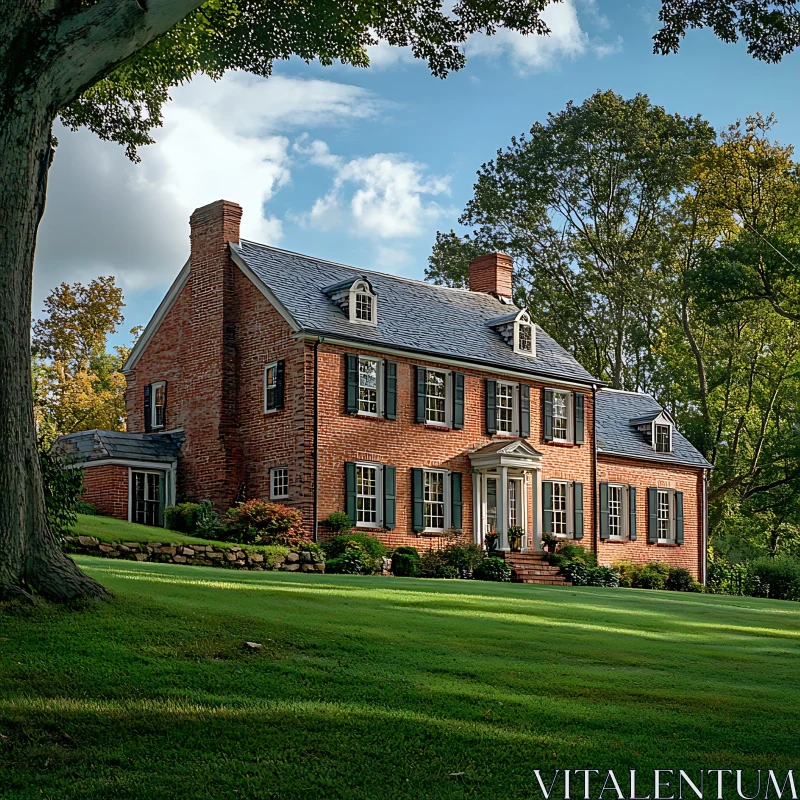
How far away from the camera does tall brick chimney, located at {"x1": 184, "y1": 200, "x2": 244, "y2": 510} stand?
2931 centimetres

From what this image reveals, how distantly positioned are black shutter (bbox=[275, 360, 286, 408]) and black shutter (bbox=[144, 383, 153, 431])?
6301 millimetres

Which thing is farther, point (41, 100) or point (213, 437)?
point (213, 437)

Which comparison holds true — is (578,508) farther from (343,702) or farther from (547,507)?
(343,702)

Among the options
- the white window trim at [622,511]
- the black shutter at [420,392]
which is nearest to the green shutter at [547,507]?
the white window trim at [622,511]

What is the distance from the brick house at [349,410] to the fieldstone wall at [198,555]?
2.14 meters

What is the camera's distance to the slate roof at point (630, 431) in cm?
3734

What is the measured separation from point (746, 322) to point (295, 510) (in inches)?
1012

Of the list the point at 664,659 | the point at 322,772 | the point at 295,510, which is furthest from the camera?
the point at 295,510

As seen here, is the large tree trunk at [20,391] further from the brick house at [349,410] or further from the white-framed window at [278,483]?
the white-framed window at [278,483]

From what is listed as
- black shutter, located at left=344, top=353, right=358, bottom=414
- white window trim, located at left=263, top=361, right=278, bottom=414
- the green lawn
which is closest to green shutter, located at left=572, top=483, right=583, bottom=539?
black shutter, located at left=344, top=353, right=358, bottom=414

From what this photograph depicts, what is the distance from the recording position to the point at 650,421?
128 ft

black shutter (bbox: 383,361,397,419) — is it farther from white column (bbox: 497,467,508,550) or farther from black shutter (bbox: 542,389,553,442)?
black shutter (bbox: 542,389,553,442)

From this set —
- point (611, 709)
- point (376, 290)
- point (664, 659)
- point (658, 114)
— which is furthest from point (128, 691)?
point (658, 114)

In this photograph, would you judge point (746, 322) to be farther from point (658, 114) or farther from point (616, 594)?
point (616, 594)
